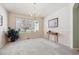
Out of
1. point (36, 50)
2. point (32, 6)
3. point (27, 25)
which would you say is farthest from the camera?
point (27, 25)

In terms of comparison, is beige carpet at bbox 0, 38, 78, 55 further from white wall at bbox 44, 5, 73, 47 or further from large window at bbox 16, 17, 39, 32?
large window at bbox 16, 17, 39, 32

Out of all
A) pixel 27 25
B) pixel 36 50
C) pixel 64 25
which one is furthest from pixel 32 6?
pixel 27 25

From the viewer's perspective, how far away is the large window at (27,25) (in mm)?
8500

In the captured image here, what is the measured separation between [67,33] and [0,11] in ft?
11.5

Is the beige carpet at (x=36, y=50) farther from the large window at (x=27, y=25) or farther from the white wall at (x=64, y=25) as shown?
the large window at (x=27, y=25)

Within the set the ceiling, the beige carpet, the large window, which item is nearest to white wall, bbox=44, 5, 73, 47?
the ceiling

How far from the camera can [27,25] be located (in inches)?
356

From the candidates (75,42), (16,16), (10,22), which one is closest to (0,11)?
(10,22)

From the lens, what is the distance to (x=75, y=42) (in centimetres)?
467

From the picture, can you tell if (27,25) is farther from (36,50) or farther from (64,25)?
(36,50)

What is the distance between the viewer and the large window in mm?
8500

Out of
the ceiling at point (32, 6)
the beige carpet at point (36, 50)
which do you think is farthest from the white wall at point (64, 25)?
the beige carpet at point (36, 50)

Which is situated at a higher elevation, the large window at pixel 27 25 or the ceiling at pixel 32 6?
the ceiling at pixel 32 6

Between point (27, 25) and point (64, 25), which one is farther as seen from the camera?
point (27, 25)
